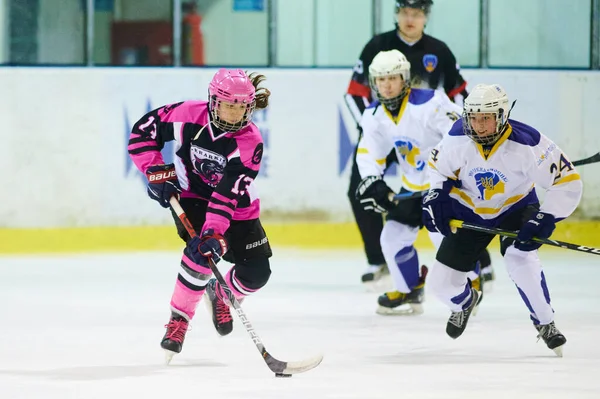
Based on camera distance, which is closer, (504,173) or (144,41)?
(504,173)

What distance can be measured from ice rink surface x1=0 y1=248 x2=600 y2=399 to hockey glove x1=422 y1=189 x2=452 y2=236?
430 mm

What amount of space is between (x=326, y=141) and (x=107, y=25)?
138cm

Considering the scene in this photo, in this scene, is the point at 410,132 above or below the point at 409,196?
above

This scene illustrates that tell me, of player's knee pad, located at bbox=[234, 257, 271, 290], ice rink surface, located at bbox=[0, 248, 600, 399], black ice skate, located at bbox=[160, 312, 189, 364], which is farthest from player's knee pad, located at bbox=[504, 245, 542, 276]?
black ice skate, located at bbox=[160, 312, 189, 364]

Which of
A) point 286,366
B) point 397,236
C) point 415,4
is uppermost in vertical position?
point 415,4

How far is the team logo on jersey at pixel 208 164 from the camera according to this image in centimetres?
438

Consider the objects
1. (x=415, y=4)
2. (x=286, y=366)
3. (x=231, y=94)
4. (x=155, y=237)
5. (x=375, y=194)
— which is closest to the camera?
(x=286, y=366)

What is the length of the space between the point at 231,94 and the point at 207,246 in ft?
1.54

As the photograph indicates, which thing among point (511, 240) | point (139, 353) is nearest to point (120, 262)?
point (139, 353)

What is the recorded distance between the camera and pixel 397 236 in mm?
5609

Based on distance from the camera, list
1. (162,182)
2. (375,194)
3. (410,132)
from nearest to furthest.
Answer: (162,182) → (375,194) → (410,132)

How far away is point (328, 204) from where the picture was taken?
300 inches

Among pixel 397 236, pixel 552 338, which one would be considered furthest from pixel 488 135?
pixel 397 236

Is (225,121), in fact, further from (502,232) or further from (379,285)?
(379,285)
